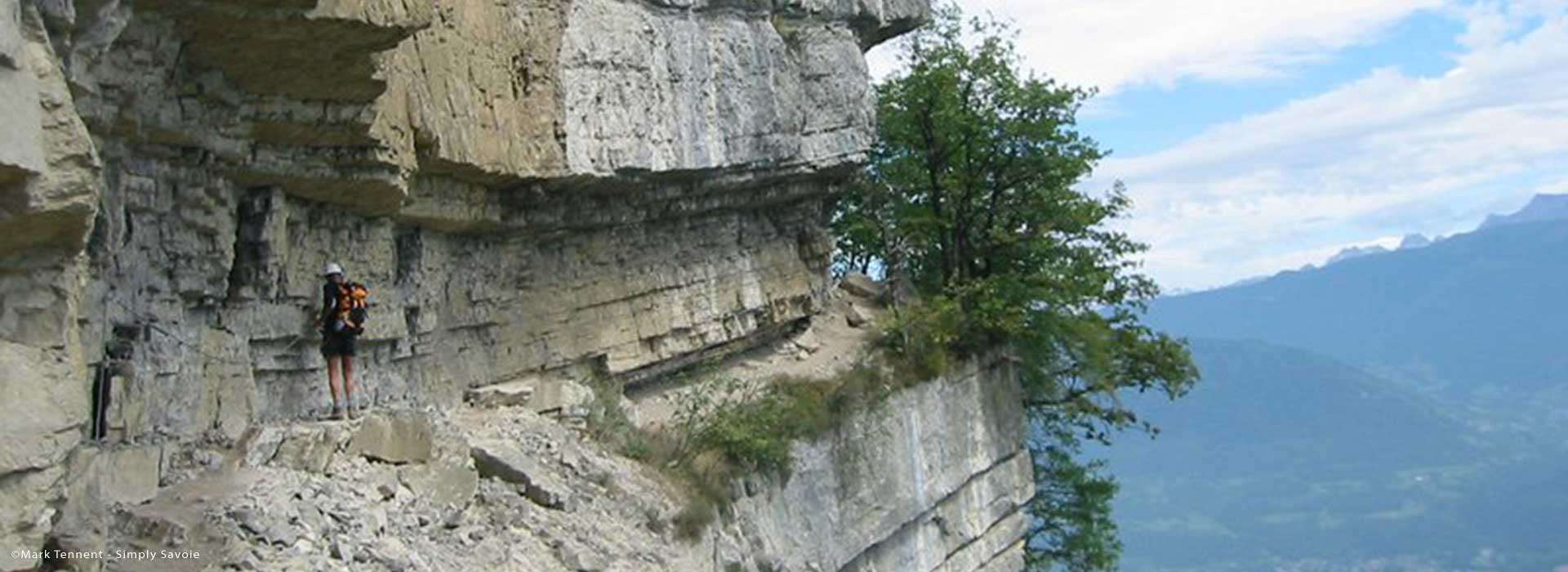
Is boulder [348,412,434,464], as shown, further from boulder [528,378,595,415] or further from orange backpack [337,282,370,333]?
boulder [528,378,595,415]

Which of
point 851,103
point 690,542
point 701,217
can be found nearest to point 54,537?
point 690,542

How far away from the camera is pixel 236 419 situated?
1328 centimetres

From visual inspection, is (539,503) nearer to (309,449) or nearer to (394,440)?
(394,440)

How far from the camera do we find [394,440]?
1384 centimetres

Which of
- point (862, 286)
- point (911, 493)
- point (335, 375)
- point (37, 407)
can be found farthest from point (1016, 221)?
point (37, 407)

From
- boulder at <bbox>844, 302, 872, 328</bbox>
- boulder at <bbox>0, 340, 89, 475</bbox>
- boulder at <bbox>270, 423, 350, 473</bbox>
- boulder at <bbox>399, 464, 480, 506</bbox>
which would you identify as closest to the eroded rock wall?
boulder at <bbox>844, 302, 872, 328</bbox>

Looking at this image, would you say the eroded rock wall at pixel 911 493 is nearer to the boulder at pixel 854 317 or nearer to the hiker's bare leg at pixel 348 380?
the boulder at pixel 854 317

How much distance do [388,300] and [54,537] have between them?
27.1 feet

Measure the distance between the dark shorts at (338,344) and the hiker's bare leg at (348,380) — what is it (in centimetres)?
7

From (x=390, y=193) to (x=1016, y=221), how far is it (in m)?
19.0

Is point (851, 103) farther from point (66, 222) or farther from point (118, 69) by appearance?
point (66, 222)

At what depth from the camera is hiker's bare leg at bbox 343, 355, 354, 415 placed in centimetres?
1434

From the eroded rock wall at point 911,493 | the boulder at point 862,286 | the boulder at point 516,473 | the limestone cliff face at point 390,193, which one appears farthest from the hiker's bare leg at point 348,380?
the boulder at point 862,286

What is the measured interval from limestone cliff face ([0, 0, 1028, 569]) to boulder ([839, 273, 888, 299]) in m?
3.23
